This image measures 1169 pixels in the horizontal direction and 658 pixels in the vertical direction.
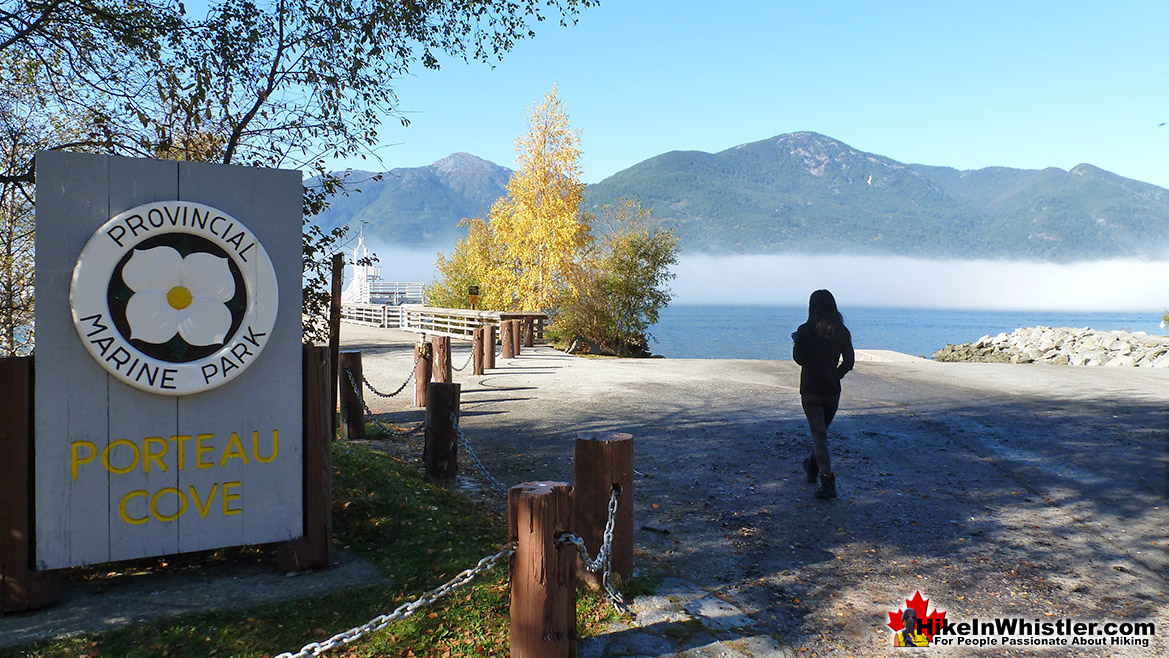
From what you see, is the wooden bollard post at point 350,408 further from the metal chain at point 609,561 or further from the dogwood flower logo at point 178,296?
the metal chain at point 609,561

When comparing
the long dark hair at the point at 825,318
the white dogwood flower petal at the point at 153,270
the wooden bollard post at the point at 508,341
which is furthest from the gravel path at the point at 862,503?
the wooden bollard post at the point at 508,341

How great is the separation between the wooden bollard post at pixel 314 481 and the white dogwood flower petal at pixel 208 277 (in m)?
0.58

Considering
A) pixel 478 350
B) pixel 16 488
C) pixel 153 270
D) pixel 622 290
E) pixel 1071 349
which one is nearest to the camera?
pixel 16 488

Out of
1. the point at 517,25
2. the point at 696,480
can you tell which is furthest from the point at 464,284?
the point at 696,480

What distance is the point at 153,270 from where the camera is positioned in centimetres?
385

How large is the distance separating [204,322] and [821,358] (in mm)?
4542

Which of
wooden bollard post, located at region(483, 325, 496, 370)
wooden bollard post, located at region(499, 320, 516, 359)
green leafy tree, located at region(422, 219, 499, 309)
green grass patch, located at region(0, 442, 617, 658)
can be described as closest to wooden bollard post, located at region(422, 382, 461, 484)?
green grass patch, located at region(0, 442, 617, 658)

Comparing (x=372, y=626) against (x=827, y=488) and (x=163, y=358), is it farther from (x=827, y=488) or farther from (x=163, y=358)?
(x=827, y=488)

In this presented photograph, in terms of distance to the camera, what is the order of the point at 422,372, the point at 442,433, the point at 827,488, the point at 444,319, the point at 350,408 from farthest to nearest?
the point at 444,319 < the point at 422,372 < the point at 350,408 < the point at 442,433 < the point at 827,488

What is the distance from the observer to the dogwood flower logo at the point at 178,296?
3.81 metres

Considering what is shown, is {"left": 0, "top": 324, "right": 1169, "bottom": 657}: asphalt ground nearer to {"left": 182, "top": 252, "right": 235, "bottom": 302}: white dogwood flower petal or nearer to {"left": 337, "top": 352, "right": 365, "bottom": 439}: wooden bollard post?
{"left": 337, "top": 352, "right": 365, "bottom": 439}: wooden bollard post

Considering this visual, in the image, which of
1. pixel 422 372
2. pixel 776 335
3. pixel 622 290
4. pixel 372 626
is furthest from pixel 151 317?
pixel 776 335

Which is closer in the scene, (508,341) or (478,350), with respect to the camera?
(478,350)

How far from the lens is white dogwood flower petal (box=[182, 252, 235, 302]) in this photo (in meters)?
3.93
